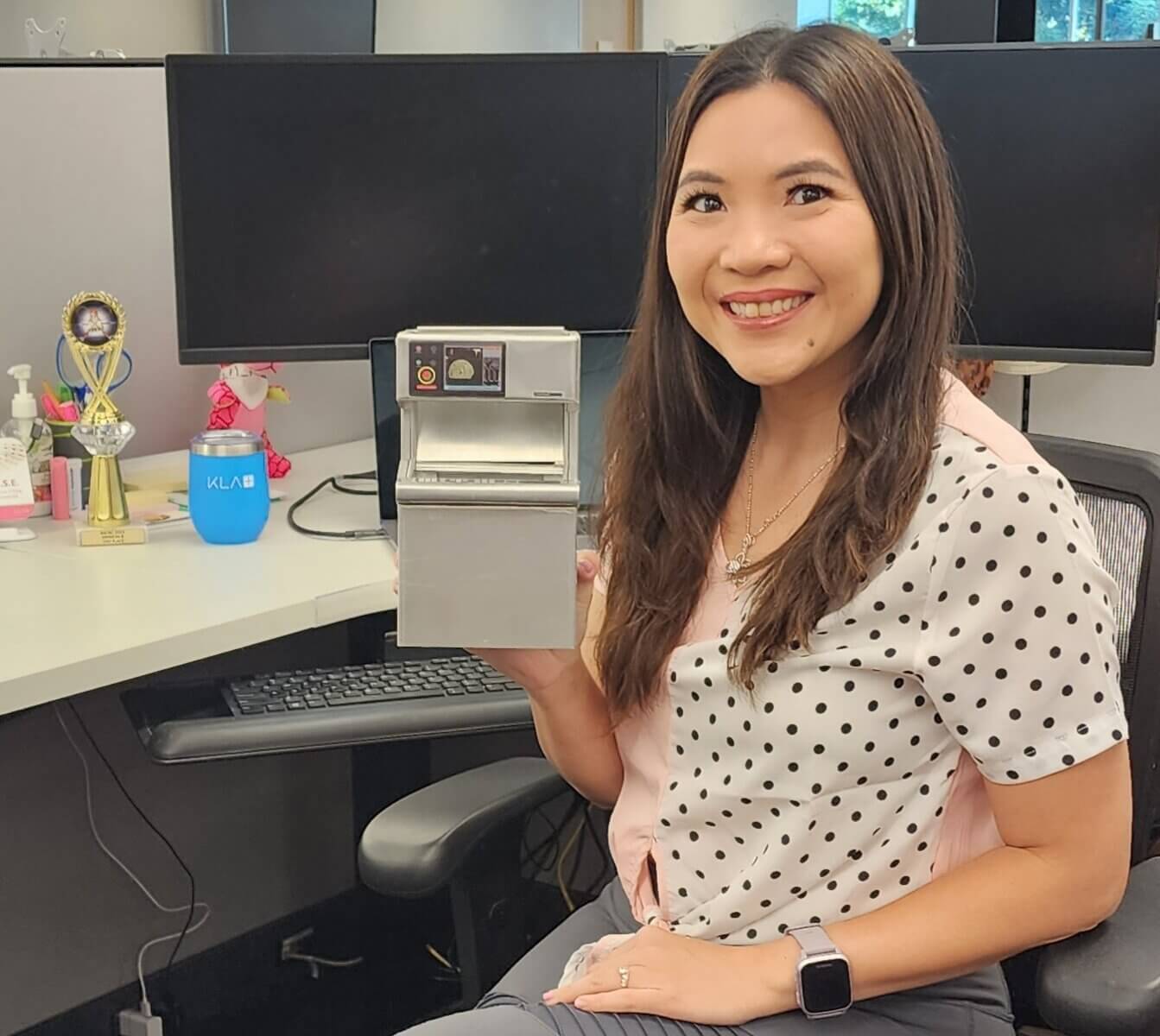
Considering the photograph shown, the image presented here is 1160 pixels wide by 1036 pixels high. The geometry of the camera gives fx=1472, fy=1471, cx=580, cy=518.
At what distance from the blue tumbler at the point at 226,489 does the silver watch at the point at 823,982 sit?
0.82 m

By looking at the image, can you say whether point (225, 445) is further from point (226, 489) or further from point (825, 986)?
point (825, 986)

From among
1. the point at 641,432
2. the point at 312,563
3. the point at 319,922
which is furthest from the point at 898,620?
the point at 319,922

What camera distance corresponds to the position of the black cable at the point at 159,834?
1722 mm

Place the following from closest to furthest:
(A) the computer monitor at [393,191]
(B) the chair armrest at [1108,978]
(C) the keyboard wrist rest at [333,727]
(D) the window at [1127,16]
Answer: (B) the chair armrest at [1108,978], (C) the keyboard wrist rest at [333,727], (A) the computer monitor at [393,191], (D) the window at [1127,16]

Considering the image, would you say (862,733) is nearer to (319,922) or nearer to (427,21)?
(319,922)

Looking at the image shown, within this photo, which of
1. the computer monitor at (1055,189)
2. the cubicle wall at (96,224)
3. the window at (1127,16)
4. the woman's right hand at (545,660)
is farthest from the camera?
the window at (1127,16)

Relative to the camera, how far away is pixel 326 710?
1.23 metres

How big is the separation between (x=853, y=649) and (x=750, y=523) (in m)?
0.16

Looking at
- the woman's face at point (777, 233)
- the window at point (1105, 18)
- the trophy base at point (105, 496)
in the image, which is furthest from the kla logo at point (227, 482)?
the window at point (1105, 18)

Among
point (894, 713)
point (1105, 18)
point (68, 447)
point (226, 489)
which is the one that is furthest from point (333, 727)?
point (1105, 18)

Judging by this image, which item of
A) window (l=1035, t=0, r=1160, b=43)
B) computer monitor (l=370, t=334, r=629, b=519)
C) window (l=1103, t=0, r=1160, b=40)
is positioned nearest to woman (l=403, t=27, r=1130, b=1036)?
computer monitor (l=370, t=334, r=629, b=519)

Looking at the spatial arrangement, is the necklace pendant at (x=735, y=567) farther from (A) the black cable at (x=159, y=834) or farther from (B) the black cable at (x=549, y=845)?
(A) the black cable at (x=159, y=834)

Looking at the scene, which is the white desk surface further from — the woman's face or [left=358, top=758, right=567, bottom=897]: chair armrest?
the woman's face

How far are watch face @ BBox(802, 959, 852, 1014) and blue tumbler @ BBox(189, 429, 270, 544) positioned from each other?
0.83 metres
